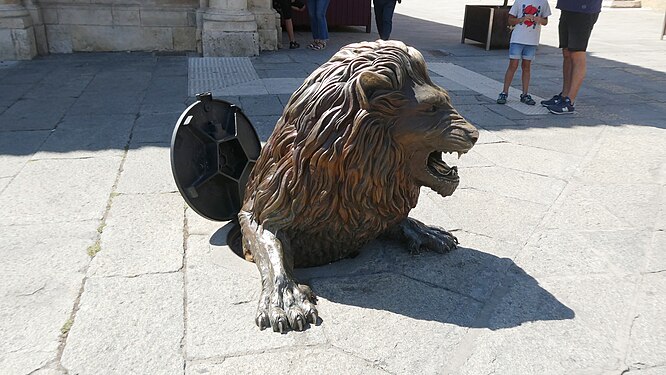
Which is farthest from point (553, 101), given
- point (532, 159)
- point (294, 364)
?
point (294, 364)

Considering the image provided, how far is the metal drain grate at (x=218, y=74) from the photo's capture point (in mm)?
7383

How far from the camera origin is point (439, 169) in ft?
8.87

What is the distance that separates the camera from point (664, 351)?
2420mm

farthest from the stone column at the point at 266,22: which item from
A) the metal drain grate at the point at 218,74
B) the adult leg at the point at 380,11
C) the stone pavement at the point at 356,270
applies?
the stone pavement at the point at 356,270

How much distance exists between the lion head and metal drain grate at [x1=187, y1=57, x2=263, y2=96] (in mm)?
4723

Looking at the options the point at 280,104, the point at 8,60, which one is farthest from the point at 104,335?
the point at 8,60

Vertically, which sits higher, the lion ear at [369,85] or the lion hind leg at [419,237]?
the lion ear at [369,85]

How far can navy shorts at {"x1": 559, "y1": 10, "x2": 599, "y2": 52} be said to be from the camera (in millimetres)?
6449

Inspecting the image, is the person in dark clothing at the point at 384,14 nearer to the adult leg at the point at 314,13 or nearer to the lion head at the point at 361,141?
the adult leg at the point at 314,13

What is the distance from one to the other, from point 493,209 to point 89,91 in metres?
5.56

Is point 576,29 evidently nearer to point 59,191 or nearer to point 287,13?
point 59,191

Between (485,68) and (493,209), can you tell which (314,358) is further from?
(485,68)

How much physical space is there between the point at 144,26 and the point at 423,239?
847 centimetres

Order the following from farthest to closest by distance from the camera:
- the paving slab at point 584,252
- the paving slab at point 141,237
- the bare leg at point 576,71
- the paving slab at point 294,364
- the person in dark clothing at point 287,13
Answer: the person in dark clothing at point 287,13 → the bare leg at point 576,71 → the paving slab at point 584,252 → the paving slab at point 141,237 → the paving slab at point 294,364
